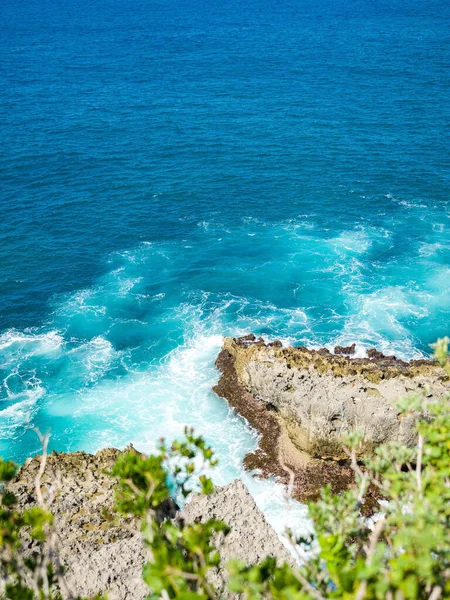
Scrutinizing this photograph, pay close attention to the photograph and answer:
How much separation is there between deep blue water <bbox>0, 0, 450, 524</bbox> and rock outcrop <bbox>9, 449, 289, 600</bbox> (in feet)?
35.2

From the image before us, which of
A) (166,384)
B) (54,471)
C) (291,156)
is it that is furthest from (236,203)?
(54,471)

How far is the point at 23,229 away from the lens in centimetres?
7494

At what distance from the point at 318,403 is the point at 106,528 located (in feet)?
60.9

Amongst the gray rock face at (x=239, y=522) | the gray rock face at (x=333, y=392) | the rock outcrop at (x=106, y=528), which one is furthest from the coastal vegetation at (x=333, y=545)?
the gray rock face at (x=333, y=392)

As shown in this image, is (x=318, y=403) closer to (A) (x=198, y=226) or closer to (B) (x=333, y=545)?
(B) (x=333, y=545)

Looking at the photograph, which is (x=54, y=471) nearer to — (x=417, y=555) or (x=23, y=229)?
(x=417, y=555)

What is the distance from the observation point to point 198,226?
7762 cm

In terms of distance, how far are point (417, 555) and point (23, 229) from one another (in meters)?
68.0

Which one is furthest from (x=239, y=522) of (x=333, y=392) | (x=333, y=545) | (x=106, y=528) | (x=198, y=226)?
(x=198, y=226)

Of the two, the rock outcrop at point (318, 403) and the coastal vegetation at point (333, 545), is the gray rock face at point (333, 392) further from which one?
the coastal vegetation at point (333, 545)

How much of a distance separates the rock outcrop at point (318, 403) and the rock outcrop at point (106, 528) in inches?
427

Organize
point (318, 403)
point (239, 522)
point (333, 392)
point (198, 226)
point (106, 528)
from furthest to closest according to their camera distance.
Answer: point (198, 226), point (333, 392), point (318, 403), point (106, 528), point (239, 522)

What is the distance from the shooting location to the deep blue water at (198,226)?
55.4 m

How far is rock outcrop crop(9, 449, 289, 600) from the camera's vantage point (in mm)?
29453
